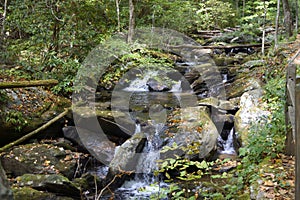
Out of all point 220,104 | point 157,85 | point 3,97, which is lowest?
point 220,104

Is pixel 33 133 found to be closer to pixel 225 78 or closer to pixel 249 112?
pixel 249 112

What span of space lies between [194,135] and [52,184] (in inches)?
135

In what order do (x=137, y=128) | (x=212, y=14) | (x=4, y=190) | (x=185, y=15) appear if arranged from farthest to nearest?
(x=212, y=14) < (x=185, y=15) < (x=137, y=128) < (x=4, y=190)

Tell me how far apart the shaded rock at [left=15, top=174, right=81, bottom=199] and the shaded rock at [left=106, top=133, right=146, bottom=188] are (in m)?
1.12

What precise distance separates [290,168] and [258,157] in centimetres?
67

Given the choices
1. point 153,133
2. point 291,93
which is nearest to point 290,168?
point 291,93

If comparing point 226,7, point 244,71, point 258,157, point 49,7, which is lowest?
point 258,157

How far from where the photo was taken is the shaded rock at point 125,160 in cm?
603

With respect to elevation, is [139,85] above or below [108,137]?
above

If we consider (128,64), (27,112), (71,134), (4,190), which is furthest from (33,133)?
(4,190)

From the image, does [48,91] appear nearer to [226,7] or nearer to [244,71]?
[244,71]

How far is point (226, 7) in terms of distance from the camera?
21594 millimetres

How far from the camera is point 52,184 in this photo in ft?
16.1

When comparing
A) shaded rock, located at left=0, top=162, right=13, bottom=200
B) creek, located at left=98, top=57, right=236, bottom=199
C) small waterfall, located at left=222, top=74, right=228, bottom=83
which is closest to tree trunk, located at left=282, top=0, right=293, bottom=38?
small waterfall, located at left=222, top=74, right=228, bottom=83
